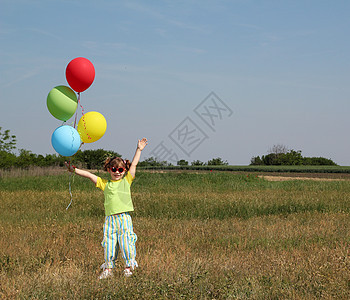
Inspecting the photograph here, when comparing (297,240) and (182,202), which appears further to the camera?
(182,202)

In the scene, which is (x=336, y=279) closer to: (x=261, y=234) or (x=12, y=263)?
(x=261, y=234)

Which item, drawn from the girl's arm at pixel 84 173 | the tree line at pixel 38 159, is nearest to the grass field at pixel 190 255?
the girl's arm at pixel 84 173

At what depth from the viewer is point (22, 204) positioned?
12383mm

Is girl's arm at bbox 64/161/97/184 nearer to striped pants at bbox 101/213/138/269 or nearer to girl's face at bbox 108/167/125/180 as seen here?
girl's face at bbox 108/167/125/180

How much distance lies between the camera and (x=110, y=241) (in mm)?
4992

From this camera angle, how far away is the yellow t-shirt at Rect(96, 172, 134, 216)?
5027 mm

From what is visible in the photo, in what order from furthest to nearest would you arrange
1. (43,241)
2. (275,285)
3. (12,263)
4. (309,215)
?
(309,215) < (43,241) < (12,263) < (275,285)

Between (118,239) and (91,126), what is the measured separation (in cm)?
186

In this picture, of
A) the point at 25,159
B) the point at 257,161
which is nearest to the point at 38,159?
the point at 25,159

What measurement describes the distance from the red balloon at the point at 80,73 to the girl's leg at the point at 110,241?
2312 millimetres

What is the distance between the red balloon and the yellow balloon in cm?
49

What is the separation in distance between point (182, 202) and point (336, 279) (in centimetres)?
763

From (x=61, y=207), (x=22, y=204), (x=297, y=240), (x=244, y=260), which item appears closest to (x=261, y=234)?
(x=297, y=240)

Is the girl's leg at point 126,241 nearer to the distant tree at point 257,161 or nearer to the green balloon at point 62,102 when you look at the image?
the green balloon at point 62,102
